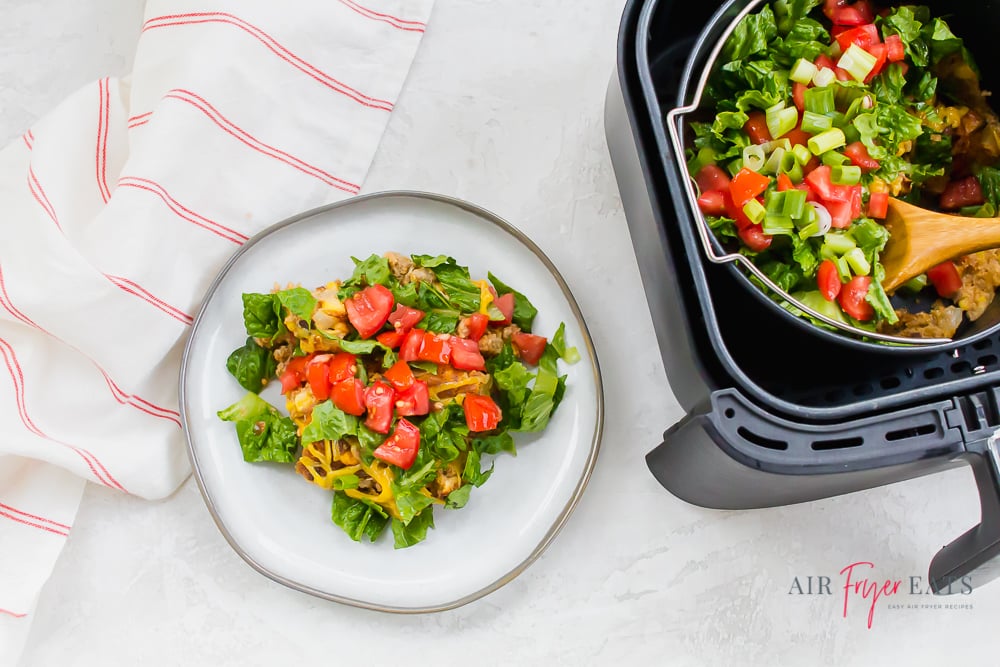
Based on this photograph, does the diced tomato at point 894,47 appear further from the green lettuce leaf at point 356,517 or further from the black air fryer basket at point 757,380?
the green lettuce leaf at point 356,517

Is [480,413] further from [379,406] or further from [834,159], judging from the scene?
[834,159]

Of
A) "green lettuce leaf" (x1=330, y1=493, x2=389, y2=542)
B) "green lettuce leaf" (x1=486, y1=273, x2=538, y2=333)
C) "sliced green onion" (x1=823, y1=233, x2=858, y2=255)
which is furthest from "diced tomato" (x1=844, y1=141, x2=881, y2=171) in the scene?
A: "green lettuce leaf" (x1=330, y1=493, x2=389, y2=542)

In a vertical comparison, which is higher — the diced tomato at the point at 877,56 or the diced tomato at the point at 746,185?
the diced tomato at the point at 877,56

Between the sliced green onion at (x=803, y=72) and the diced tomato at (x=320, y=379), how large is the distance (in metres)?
0.79

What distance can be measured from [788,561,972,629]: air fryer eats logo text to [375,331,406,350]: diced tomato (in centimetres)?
74

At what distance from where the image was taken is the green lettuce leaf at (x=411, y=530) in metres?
1.17

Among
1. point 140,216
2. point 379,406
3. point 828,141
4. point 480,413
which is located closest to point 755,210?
point 828,141

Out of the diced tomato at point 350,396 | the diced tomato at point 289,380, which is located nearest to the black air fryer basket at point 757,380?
the diced tomato at point 350,396

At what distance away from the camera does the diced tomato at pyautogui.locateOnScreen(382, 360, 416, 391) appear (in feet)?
3.70

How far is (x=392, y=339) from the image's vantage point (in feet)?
3.81

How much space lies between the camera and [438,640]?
1.26m

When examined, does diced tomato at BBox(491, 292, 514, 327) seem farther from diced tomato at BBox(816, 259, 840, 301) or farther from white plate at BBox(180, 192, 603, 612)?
diced tomato at BBox(816, 259, 840, 301)

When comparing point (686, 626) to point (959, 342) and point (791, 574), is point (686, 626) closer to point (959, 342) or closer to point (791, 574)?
point (791, 574)

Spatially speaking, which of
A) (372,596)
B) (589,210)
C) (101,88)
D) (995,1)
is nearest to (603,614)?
(372,596)
